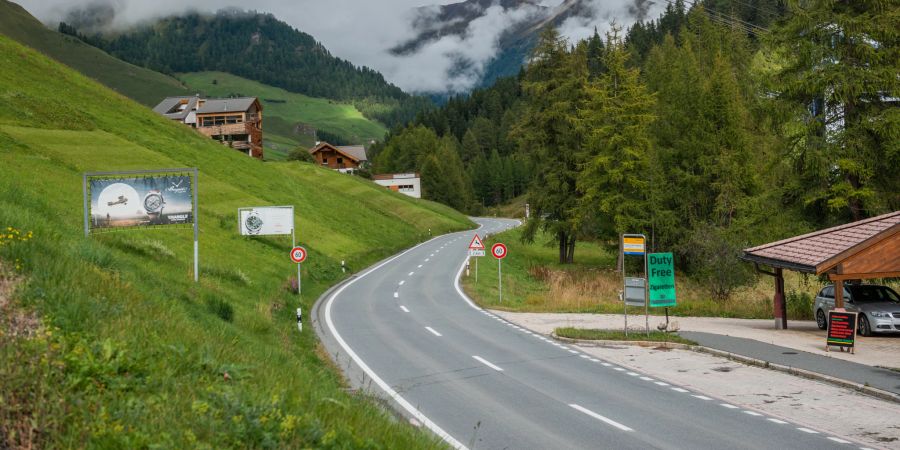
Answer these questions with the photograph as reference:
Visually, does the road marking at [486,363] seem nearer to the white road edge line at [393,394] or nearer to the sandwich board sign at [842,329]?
the white road edge line at [393,394]

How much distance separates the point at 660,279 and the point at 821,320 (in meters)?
7.24

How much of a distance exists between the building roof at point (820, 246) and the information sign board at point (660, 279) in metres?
3.80

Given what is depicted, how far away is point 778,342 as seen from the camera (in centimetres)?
1916

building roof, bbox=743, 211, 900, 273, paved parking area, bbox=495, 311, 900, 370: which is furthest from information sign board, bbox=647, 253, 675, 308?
building roof, bbox=743, 211, 900, 273

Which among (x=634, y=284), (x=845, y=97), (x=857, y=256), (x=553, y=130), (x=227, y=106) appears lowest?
(x=634, y=284)

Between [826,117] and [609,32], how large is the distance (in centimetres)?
2261

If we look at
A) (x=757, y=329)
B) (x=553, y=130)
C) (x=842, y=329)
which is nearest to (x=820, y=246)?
(x=757, y=329)

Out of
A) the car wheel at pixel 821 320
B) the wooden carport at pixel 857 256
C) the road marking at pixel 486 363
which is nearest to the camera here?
the road marking at pixel 486 363

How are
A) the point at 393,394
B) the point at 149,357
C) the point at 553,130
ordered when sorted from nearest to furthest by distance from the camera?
the point at 149,357
the point at 393,394
the point at 553,130

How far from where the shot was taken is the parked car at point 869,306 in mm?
20016

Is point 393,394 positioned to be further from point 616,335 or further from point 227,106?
point 227,106

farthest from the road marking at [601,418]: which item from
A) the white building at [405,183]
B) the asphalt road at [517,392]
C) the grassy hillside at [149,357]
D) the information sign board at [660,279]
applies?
the white building at [405,183]

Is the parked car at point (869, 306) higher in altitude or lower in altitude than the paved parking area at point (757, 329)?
higher

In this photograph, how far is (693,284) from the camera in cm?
3875
